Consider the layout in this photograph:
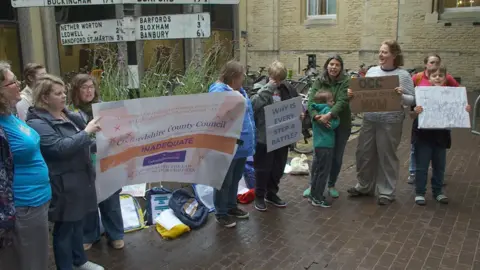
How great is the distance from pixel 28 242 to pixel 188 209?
7.03 ft

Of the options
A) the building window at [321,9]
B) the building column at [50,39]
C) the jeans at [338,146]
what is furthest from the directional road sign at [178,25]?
the building window at [321,9]

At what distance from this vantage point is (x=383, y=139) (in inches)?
204

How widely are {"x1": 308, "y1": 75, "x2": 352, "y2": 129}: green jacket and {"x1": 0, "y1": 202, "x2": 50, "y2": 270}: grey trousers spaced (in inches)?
127

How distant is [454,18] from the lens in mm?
15320

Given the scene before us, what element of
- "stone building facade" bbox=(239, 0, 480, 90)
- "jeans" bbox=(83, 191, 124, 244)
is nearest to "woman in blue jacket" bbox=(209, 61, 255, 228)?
"jeans" bbox=(83, 191, 124, 244)

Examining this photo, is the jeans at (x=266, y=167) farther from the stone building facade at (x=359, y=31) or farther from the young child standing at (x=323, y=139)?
the stone building facade at (x=359, y=31)

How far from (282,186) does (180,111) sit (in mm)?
2430

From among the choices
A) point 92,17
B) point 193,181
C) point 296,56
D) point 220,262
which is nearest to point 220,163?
point 193,181

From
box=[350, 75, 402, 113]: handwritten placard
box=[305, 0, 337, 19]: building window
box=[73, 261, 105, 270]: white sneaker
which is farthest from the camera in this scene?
box=[305, 0, 337, 19]: building window

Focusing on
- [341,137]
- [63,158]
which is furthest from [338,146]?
[63,158]

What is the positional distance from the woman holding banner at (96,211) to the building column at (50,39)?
32.5ft

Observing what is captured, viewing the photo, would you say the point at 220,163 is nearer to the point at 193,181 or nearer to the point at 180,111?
the point at 193,181

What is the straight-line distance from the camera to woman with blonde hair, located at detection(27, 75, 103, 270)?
10.3ft

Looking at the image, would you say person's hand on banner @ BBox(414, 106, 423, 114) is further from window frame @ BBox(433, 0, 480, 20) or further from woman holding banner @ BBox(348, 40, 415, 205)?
window frame @ BBox(433, 0, 480, 20)
